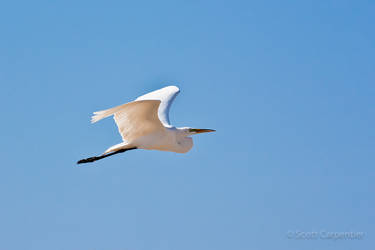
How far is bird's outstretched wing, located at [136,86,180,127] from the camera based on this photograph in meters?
18.6

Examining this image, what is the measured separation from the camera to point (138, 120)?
16.2 metres

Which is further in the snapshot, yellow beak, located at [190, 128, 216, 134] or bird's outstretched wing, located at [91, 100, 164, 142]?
yellow beak, located at [190, 128, 216, 134]

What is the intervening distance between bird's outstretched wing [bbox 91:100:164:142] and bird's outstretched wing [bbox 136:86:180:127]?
5.10 feet

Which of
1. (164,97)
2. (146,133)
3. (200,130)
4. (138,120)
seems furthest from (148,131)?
(164,97)

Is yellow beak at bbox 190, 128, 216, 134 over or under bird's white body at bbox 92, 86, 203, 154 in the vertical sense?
over

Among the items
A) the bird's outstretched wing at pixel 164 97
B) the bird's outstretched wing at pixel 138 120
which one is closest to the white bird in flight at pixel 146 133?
the bird's outstretched wing at pixel 138 120

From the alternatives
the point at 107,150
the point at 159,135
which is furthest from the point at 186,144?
the point at 107,150

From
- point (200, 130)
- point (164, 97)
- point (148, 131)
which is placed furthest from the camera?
point (164, 97)

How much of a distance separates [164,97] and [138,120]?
3.35 m

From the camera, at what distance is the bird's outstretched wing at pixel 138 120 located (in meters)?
15.1

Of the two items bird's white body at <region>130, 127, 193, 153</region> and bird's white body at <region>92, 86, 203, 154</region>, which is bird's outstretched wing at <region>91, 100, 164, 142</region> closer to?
bird's white body at <region>92, 86, 203, 154</region>

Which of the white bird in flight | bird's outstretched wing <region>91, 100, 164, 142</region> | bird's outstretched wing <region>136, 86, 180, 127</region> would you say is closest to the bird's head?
the white bird in flight

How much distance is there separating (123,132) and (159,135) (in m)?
0.98

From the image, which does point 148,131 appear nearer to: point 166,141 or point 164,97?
point 166,141
